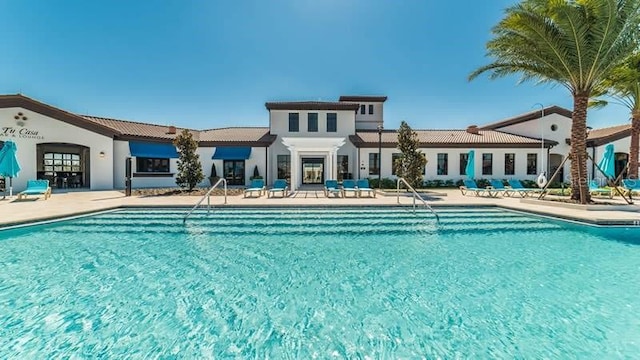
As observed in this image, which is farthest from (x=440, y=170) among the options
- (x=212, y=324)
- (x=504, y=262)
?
(x=212, y=324)

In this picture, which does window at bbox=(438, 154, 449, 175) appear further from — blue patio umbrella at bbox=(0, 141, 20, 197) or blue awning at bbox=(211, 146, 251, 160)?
blue patio umbrella at bbox=(0, 141, 20, 197)

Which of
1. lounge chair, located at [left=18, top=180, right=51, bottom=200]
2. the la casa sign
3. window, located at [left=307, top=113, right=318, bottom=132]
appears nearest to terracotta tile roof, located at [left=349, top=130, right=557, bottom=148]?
window, located at [left=307, top=113, right=318, bottom=132]

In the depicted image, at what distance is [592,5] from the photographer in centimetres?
1273

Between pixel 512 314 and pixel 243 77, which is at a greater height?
pixel 243 77

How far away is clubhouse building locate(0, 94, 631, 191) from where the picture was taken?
24297mm

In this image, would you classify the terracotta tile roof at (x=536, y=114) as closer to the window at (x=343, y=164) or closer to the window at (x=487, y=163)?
the window at (x=487, y=163)

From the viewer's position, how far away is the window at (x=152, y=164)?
87.0ft

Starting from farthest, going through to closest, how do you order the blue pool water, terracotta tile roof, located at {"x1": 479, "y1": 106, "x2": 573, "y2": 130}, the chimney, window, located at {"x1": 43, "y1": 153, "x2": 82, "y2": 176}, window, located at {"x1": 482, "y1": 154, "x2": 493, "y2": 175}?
1. the chimney
2. terracotta tile roof, located at {"x1": 479, "y1": 106, "x2": 573, "y2": 130}
3. window, located at {"x1": 482, "y1": 154, "x2": 493, "y2": 175}
4. window, located at {"x1": 43, "y1": 153, "x2": 82, "y2": 176}
5. the blue pool water

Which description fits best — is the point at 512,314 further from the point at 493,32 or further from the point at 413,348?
the point at 493,32

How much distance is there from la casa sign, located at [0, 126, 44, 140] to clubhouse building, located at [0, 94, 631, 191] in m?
2.43

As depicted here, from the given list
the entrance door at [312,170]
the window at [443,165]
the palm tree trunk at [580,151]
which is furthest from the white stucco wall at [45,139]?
the palm tree trunk at [580,151]

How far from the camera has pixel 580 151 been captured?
569 inches

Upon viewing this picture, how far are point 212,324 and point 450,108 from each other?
35176 mm

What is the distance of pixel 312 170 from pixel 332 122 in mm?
5282
